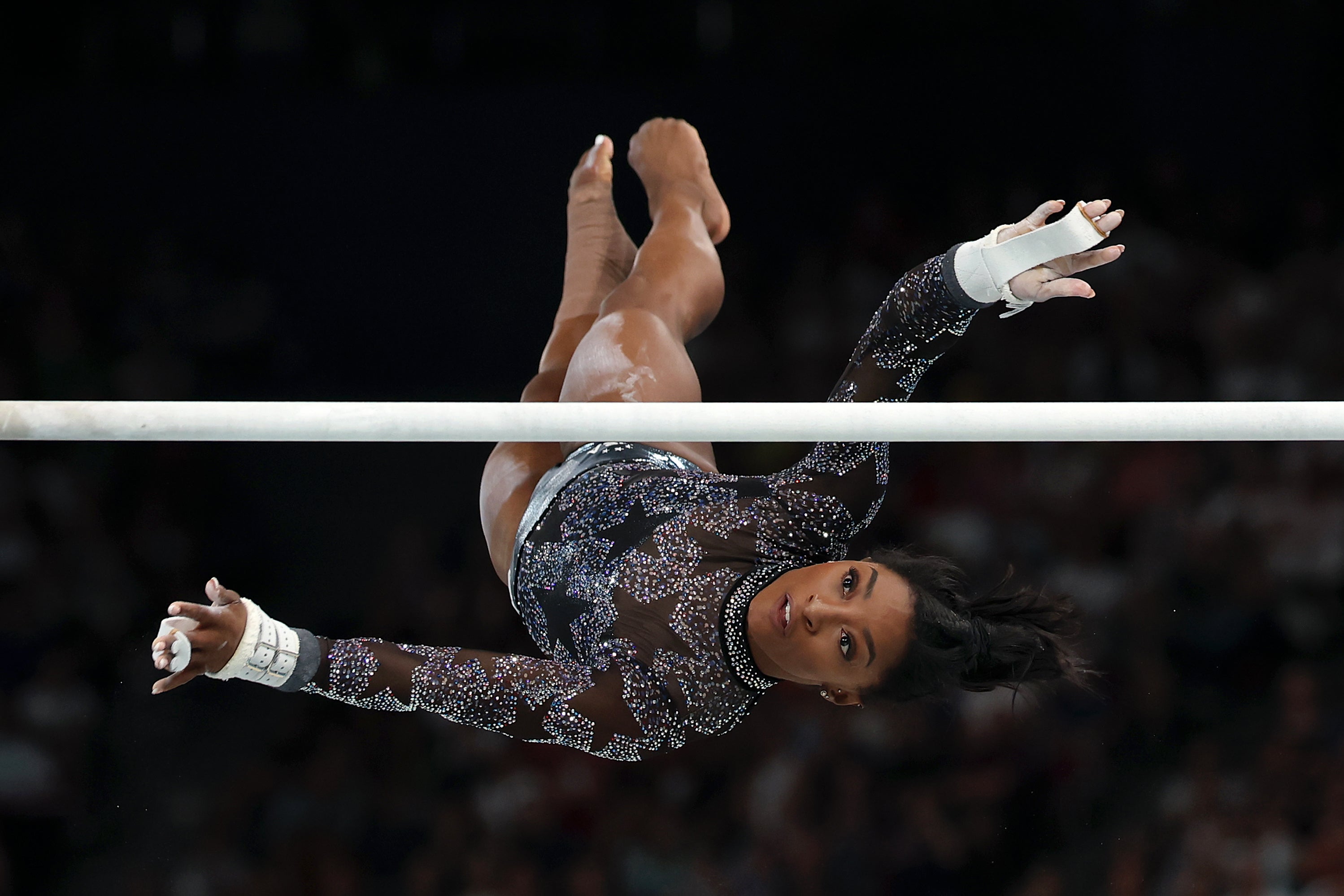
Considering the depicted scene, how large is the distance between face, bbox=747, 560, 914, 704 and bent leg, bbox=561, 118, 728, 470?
48 cm

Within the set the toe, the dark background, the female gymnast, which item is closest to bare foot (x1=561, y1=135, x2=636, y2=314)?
the toe

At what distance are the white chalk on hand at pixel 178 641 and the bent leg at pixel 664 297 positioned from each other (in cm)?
74

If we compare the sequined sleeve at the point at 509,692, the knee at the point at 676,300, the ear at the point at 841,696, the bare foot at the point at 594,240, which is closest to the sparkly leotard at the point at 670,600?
the sequined sleeve at the point at 509,692

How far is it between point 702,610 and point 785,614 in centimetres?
15

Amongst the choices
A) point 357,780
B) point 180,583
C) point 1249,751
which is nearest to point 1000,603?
point 1249,751

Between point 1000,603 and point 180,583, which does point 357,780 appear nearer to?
point 180,583

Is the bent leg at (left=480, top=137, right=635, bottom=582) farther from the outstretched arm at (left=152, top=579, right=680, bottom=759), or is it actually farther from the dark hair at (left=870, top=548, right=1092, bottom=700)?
the dark hair at (left=870, top=548, right=1092, bottom=700)

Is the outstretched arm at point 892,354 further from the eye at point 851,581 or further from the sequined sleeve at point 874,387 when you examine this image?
the eye at point 851,581

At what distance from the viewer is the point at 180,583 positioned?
3.20 metres

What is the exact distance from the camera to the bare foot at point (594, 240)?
7.95ft

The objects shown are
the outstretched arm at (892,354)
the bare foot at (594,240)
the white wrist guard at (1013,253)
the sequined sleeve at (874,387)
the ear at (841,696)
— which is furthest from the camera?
the bare foot at (594,240)

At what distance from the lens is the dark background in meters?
3.05

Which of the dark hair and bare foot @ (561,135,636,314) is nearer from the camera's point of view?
the dark hair

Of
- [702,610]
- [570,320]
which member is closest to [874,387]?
[702,610]
